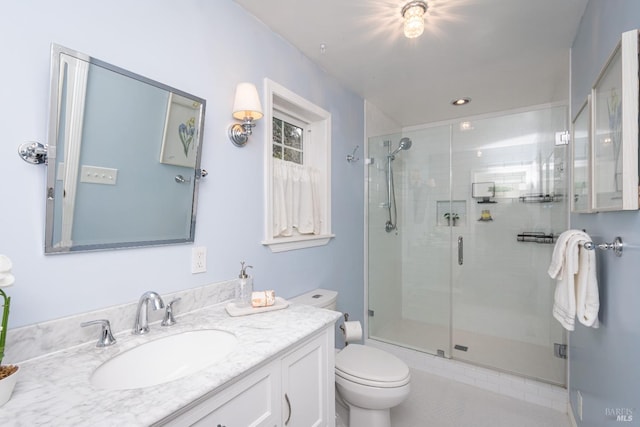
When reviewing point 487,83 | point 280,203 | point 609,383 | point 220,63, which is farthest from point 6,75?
point 487,83

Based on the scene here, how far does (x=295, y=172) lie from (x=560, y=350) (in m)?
2.38

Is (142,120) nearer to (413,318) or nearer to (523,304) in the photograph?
(413,318)

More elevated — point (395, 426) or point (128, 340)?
point (128, 340)

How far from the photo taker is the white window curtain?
1.88 metres

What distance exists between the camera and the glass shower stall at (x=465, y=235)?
274 cm

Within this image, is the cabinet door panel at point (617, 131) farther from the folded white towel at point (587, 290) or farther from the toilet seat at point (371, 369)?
the toilet seat at point (371, 369)

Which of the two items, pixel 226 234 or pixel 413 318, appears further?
pixel 413 318

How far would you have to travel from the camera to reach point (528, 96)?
268cm

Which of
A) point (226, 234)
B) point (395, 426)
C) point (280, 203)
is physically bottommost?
point (395, 426)

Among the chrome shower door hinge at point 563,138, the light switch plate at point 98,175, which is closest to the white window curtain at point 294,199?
the light switch plate at point 98,175

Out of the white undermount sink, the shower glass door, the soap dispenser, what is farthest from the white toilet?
the shower glass door

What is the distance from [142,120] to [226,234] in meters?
0.62

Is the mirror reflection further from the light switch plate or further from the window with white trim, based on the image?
the window with white trim

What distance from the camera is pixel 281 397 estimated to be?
1.03m
